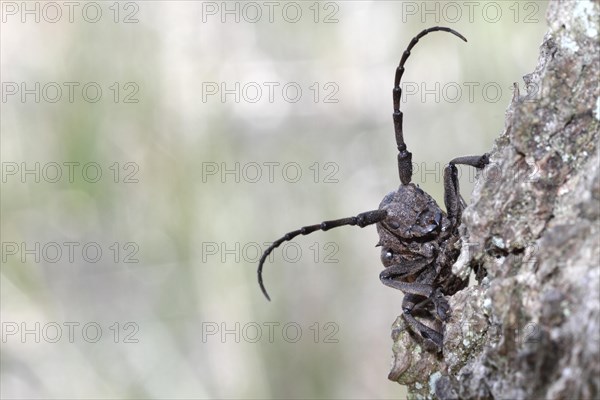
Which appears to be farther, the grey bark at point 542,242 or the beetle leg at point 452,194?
the beetle leg at point 452,194

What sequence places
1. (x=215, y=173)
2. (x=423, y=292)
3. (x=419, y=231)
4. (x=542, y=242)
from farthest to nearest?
1. (x=215, y=173)
2. (x=419, y=231)
3. (x=423, y=292)
4. (x=542, y=242)

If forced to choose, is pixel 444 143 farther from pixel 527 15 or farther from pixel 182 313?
pixel 182 313

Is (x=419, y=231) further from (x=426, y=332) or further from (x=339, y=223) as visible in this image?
(x=426, y=332)

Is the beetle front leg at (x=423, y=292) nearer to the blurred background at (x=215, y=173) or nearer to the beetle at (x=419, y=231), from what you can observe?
the beetle at (x=419, y=231)

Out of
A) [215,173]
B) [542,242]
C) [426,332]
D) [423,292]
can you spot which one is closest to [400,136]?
[423,292]

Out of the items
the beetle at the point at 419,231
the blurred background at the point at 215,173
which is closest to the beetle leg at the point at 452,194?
the beetle at the point at 419,231

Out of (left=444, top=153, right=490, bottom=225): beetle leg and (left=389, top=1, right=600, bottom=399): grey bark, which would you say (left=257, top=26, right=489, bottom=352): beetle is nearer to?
(left=444, top=153, right=490, bottom=225): beetle leg
